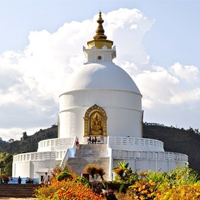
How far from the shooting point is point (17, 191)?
63.2ft

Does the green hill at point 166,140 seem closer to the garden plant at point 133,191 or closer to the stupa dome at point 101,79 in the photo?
the stupa dome at point 101,79

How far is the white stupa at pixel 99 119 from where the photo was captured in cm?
3027

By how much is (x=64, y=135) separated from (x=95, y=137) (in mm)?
3127

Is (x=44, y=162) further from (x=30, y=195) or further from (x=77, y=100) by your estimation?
(x=30, y=195)

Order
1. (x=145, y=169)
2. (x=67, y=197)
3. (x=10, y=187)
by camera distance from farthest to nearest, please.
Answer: (x=145, y=169) → (x=10, y=187) → (x=67, y=197)

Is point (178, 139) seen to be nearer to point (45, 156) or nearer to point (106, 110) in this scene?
point (106, 110)

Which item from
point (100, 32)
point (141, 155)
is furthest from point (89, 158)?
point (100, 32)

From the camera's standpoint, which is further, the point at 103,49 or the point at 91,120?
the point at 103,49

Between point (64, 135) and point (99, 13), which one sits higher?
point (99, 13)

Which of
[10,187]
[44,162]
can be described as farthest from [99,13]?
[10,187]

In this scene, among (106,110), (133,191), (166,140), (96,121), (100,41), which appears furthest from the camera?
(166,140)

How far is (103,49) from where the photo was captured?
125ft

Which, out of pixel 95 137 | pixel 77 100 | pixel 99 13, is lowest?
pixel 95 137

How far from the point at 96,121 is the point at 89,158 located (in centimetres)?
704
